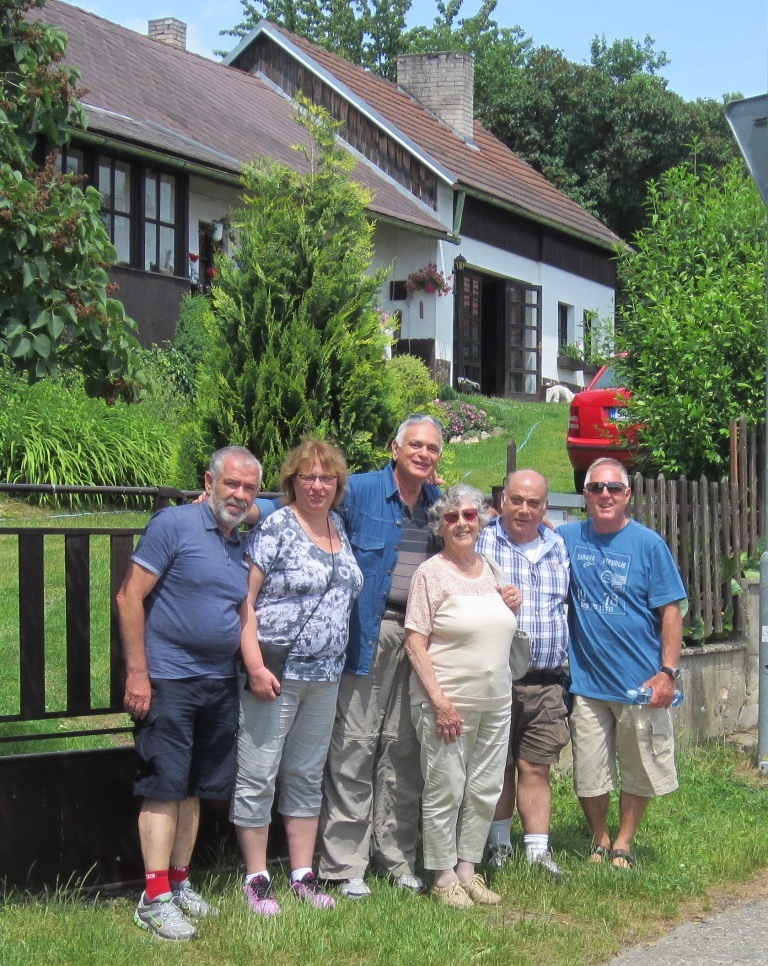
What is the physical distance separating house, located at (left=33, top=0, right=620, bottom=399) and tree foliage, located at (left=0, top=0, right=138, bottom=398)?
11083 millimetres

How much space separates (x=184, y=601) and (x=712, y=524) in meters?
4.37

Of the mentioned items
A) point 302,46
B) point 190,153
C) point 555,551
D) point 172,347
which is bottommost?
point 555,551

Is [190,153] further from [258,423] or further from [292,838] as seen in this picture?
[292,838]

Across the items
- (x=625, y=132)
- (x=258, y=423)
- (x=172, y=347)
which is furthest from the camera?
(x=625, y=132)

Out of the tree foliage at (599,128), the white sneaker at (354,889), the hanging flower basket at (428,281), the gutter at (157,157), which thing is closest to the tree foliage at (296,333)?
the white sneaker at (354,889)

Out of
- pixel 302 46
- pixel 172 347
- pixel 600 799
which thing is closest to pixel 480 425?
pixel 172 347

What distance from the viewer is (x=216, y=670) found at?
462 cm

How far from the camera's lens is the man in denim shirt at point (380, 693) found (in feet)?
16.5

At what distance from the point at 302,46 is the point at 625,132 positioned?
14.4m

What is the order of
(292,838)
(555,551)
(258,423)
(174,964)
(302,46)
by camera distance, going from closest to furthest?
(174,964) < (292,838) < (555,551) < (258,423) < (302,46)

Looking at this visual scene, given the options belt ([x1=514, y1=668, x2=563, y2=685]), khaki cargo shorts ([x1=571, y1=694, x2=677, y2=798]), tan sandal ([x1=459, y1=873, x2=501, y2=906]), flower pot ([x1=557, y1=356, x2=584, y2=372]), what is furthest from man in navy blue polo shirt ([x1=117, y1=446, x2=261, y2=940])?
flower pot ([x1=557, y1=356, x2=584, y2=372])

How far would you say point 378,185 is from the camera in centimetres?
2336

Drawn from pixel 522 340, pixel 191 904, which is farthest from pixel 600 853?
pixel 522 340

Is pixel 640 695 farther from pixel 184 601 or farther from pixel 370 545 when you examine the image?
pixel 184 601
